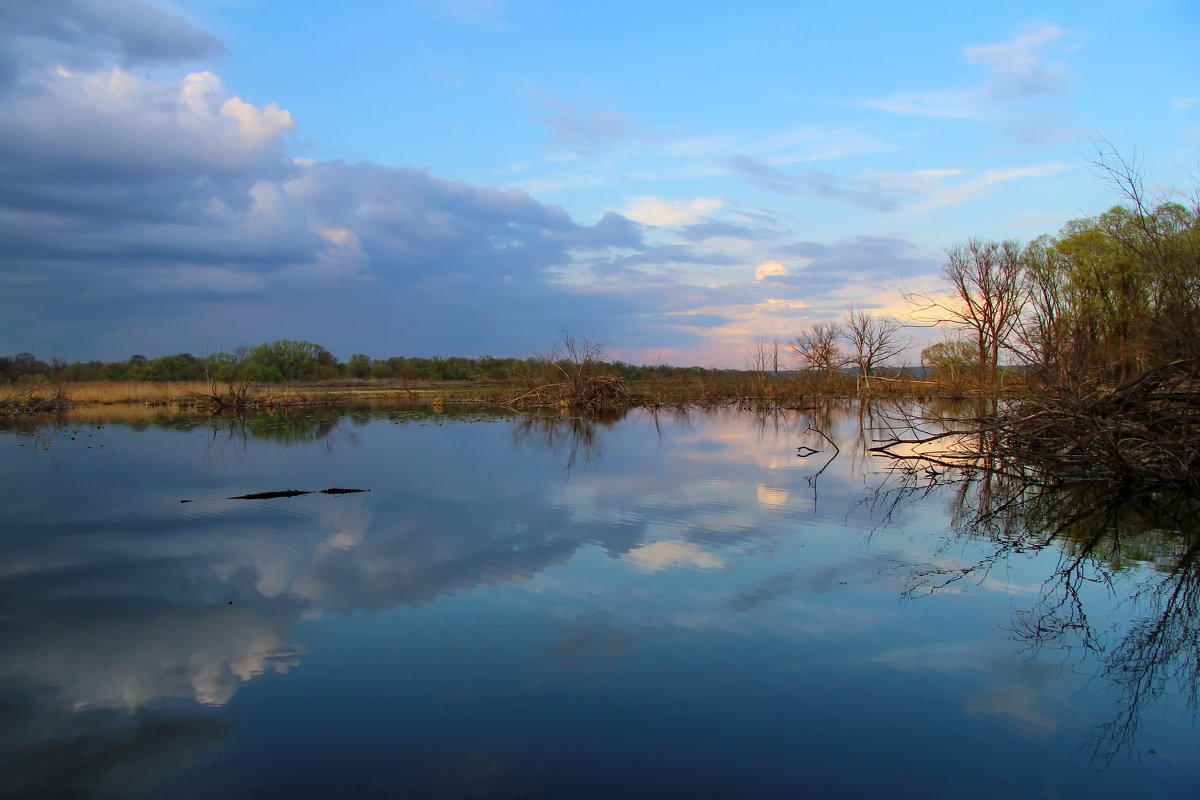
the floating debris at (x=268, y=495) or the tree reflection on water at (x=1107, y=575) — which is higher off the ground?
the floating debris at (x=268, y=495)

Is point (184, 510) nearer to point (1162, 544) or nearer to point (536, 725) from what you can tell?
point (536, 725)

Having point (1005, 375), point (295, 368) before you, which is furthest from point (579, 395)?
point (295, 368)

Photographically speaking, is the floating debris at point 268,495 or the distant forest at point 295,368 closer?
the floating debris at point 268,495

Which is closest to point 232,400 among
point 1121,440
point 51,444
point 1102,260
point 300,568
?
point 51,444

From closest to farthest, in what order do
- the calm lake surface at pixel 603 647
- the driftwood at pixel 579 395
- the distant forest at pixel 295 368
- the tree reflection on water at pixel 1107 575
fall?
the calm lake surface at pixel 603 647
the tree reflection on water at pixel 1107 575
the driftwood at pixel 579 395
the distant forest at pixel 295 368

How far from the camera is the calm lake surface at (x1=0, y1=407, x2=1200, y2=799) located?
10.2 ft

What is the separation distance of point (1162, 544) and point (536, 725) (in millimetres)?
6445

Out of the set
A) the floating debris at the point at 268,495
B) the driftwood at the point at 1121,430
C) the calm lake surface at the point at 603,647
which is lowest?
the calm lake surface at the point at 603,647

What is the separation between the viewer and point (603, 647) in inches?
174

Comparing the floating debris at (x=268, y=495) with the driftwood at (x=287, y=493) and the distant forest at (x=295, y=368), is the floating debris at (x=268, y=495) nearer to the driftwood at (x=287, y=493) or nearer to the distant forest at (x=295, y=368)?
the driftwood at (x=287, y=493)

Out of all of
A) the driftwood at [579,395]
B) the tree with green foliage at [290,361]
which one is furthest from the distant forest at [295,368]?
the driftwood at [579,395]

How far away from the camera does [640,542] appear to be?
714cm

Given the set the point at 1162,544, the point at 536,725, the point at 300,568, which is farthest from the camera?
the point at 1162,544

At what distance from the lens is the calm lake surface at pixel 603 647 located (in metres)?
3.11
